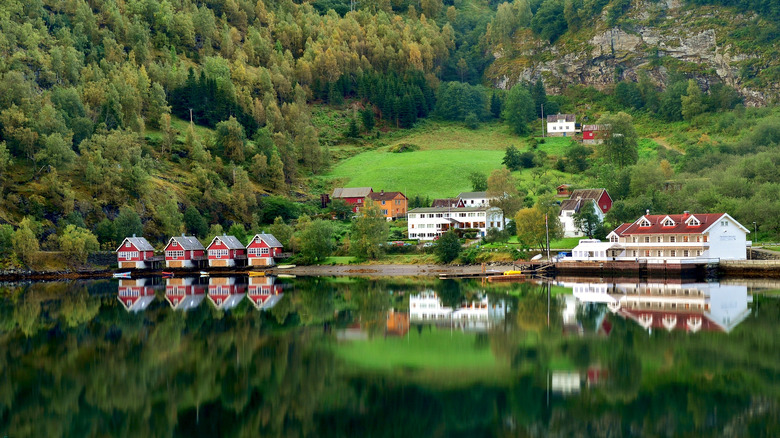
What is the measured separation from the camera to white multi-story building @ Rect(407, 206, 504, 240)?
89.2m

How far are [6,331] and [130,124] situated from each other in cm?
7189

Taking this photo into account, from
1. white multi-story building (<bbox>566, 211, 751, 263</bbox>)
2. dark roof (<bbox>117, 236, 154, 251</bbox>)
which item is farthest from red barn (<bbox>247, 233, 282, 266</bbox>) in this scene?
white multi-story building (<bbox>566, 211, 751, 263</bbox>)

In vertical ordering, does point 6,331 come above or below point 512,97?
below

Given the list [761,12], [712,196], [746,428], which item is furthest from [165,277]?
[761,12]

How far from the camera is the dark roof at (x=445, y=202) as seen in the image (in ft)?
312

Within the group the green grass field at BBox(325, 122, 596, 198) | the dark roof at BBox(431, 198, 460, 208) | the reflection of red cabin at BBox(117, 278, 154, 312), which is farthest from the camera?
the green grass field at BBox(325, 122, 596, 198)

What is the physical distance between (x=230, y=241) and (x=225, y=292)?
26442mm

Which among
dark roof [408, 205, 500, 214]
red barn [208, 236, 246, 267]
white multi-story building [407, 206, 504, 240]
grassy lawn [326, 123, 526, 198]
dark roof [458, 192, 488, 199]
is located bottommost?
red barn [208, 236, 246, 267]

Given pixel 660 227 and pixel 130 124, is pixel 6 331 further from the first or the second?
pixel 130 124

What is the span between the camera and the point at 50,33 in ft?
398

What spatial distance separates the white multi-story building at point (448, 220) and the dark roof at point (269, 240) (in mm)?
15360

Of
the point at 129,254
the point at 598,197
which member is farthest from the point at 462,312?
the point at 129,254

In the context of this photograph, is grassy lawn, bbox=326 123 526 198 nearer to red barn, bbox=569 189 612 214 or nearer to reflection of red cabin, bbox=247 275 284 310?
red barn, bbox=569 189 612 214

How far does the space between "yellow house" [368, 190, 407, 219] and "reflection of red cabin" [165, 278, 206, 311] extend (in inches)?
1214
